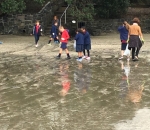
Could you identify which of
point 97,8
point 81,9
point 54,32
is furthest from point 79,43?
point 97,8

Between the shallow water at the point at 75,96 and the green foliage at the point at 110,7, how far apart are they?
12.4 meters

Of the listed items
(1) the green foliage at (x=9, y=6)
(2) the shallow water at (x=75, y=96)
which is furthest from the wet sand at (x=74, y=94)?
(1) the green foliage at (x=9, y=6)

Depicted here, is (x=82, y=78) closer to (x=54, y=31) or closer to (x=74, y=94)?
(x=74, y=94)

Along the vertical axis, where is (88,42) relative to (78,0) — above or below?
below

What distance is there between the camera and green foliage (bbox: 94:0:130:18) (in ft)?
78.6

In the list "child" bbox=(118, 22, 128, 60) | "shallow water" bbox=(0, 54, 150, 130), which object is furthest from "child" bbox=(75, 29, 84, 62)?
"child" bbox=(118, 22, 128, 60)

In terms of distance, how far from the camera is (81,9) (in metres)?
22.6

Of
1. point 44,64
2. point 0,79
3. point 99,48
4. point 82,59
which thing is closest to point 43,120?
point 0,79

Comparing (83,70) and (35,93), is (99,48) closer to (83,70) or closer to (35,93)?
(83,70)

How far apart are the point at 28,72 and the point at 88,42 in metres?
3.61

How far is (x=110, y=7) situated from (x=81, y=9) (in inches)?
104

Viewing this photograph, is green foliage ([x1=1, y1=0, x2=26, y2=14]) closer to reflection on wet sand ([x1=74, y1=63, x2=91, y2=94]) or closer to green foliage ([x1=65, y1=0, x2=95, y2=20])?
green foliage ([x1=65, y1=0, x2=95, y2=20])

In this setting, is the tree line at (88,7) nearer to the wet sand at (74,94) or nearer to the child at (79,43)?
the wet sand at (74,94)

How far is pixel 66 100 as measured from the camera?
7395 millimetres
